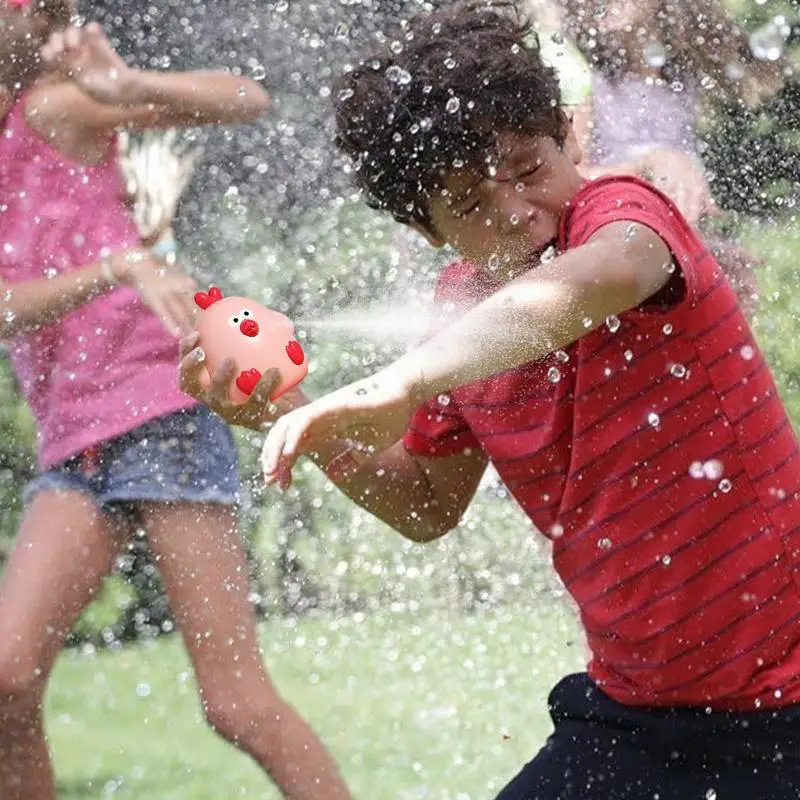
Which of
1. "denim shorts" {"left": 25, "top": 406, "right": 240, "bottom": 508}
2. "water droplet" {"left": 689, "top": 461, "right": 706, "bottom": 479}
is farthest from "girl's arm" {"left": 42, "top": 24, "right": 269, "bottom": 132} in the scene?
"water droplet" {"left": 689, "top": 461, "right": 706, "bottom": 479}

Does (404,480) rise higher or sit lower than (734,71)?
lower

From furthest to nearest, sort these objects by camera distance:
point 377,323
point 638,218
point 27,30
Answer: point 377,323 < point 27,30 < point 638,218

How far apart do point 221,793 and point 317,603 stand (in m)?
1.90

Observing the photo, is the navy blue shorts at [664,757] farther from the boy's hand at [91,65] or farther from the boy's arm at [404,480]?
the boy's hand at [91,65]

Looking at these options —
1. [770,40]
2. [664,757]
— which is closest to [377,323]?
[770,40]

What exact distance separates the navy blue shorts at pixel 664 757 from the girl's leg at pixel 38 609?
0.91 metres

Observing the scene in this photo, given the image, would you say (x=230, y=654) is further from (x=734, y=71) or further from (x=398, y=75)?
(x=734, y=71)

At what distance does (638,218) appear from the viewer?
1.96 meters

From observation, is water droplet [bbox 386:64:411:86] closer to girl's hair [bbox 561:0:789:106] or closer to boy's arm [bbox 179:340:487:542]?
boy's arm [bbox 179:340:487:542]

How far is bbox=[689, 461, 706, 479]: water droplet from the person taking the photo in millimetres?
2070

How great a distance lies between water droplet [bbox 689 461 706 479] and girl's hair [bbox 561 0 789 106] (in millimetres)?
2236

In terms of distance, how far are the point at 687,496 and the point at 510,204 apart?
1.30 feet

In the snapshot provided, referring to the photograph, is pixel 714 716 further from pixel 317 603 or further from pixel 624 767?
pixel 317 603

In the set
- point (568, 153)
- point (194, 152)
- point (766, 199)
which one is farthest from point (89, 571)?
point (766, 199)
